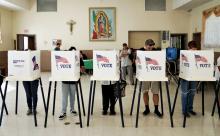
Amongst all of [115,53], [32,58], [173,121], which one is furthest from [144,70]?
[32,58]

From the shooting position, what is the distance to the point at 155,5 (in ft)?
41.1

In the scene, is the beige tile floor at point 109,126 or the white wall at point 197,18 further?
the white wall at point 197,18

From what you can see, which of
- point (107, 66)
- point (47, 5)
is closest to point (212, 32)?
point (107, 66)

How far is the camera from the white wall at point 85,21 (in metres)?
12.5

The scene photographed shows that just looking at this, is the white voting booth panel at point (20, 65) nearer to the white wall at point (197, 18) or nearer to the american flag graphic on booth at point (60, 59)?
the american flag graphic on booth at point (60, 59)

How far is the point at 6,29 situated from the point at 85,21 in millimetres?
3738

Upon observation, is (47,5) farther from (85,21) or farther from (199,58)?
(199,58)

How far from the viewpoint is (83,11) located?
41.3ft

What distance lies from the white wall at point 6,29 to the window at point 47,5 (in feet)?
4.85

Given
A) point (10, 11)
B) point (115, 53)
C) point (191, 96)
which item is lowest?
point (191, 96)

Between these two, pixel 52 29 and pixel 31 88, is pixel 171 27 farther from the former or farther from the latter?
pixel 31 88

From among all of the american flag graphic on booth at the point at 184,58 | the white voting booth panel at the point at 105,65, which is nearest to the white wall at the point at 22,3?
the white voting booth panel at the point at 105,65

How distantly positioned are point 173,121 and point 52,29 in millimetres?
9755

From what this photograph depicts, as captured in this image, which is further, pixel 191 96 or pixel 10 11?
pixel 10 11
